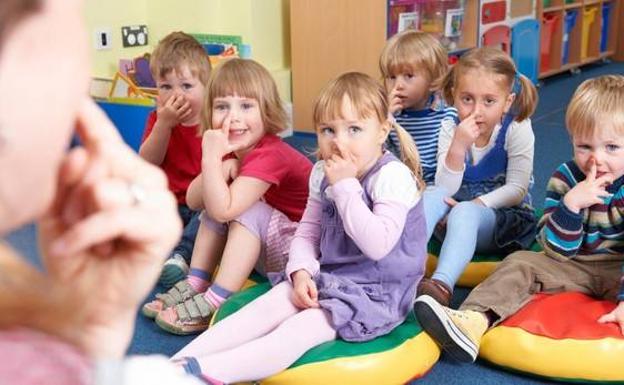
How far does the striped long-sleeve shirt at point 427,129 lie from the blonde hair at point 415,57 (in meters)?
0.08

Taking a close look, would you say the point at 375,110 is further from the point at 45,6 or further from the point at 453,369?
the point at 45,6

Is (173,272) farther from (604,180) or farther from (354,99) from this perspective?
(604,180)

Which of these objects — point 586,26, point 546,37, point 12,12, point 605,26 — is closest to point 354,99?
point 12,12

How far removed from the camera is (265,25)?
4.05 metres

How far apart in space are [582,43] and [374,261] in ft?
15.7

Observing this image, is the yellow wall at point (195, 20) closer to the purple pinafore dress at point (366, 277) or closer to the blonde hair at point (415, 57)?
the blonde hair at point (415, 57)

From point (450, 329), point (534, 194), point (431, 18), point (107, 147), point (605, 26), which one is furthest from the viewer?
point (605, 26)

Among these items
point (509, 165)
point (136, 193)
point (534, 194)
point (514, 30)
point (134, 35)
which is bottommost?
point (534, 194)

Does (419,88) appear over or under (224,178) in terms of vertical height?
over

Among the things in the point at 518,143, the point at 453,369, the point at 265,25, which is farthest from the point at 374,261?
the point at 265,25

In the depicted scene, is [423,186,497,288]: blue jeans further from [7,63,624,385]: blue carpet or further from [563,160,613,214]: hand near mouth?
[563,160,613,214]: hand near mouth

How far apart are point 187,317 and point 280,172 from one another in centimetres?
43

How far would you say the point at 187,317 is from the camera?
1973 millimetres

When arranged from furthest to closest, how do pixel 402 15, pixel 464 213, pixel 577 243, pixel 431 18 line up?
pixel 431 18 → pixel 402 15 → pixel 464 213 → pixel 577 243
